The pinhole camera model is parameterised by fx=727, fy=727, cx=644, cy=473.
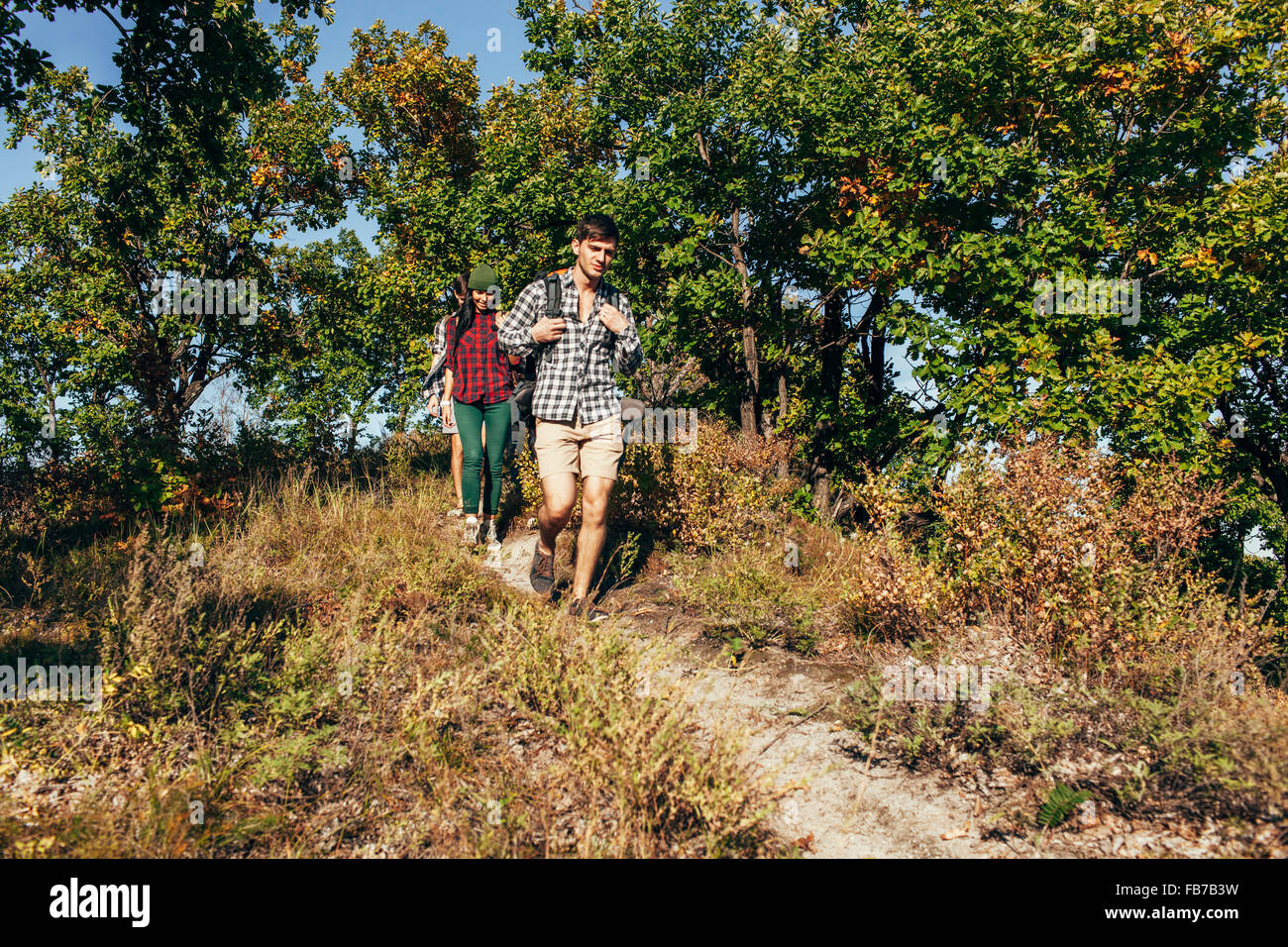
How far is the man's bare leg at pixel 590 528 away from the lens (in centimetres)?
450

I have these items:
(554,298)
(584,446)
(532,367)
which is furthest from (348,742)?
(554,298)

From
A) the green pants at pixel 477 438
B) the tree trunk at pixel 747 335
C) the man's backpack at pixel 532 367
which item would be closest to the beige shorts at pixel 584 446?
the man's backpack at pixel 532 367

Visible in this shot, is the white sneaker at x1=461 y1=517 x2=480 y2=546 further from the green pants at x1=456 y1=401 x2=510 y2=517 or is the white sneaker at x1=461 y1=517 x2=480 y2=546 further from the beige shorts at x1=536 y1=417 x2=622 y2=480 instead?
the beige shorts at x1=536 y1=417 x2=622 y2=480

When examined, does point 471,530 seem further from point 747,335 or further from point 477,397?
point 747,335

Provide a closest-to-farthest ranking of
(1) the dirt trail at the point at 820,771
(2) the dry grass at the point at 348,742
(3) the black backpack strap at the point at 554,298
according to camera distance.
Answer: (2) the dry grass at the point at 348,742, (1) the dirt trail at the point at 820,771, (3) the black backpack strap at the point at 554,298

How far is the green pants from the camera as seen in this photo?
5957mm

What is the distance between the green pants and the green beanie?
3.26ft

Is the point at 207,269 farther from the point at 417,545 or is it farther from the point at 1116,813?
the point at 1116,813

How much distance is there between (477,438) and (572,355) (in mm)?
1786

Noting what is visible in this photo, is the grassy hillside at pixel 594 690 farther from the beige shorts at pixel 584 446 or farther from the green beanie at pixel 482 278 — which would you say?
the green beanie at pixel 482 278

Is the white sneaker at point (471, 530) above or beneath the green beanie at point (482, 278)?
beneath

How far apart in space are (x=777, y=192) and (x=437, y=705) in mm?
9092

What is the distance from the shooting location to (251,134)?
1373 cm

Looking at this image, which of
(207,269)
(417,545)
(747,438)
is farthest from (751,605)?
(207,269)
